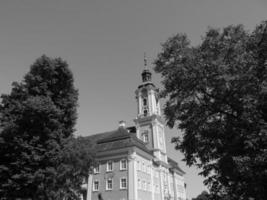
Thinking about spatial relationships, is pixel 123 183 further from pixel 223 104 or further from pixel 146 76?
pixel 223 104

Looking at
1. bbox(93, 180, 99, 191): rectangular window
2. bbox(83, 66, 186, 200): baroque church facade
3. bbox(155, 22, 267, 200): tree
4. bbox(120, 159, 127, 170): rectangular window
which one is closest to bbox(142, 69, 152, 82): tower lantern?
bbox(83, 66, 186, 200): baroque church facade

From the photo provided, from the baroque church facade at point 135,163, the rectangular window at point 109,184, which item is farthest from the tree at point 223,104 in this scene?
the rectangular window at point 109,184

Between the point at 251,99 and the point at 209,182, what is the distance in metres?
4.70

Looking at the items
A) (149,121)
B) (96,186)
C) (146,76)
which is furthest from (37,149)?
(146,76)

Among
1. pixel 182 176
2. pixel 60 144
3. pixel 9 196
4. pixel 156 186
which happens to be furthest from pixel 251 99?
pixel 182 176

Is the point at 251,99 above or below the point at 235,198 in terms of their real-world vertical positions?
above

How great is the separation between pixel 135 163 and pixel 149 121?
15524 mm

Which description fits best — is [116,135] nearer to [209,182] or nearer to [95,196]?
[95,196]

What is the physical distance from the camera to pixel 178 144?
43.1 feet

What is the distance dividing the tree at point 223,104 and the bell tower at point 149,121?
121ft

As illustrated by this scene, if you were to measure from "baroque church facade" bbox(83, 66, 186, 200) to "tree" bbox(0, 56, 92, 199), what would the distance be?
38.5 ft

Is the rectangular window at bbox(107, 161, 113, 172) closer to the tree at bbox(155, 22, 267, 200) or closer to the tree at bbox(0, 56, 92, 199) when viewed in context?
the tree at bbox(0, 56, 92, 199)

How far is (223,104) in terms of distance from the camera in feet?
38.9

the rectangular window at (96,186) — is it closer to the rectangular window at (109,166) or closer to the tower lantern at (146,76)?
the rectangular window at (109,166)
